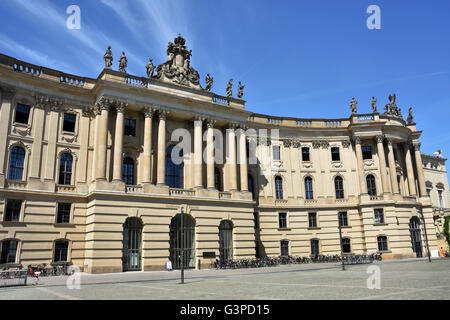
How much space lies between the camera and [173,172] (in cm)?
4000

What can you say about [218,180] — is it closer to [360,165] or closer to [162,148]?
[162,148]

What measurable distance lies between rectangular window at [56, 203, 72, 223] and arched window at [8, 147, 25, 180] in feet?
14.3

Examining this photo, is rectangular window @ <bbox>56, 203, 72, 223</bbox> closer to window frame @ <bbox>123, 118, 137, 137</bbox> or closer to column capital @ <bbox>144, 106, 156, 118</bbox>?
window frame @ <bbox>123, 118, 137, 137</bbox>

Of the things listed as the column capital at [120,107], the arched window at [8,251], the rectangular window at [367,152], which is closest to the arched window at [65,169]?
the column capital at [120,107]

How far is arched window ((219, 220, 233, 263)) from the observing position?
38688 mm

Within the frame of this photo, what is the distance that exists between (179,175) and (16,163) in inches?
609

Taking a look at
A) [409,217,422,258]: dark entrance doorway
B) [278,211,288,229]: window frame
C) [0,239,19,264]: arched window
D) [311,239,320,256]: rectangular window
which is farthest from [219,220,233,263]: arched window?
[409,217,422,258]: dark entrance doorway

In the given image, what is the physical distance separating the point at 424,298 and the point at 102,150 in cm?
2947

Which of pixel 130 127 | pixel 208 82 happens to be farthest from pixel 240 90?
pixel 130 127

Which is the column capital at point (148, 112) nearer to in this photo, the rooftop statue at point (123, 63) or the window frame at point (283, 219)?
the rooftop statue at point (123, 63)

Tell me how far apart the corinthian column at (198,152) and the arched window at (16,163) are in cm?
1618
